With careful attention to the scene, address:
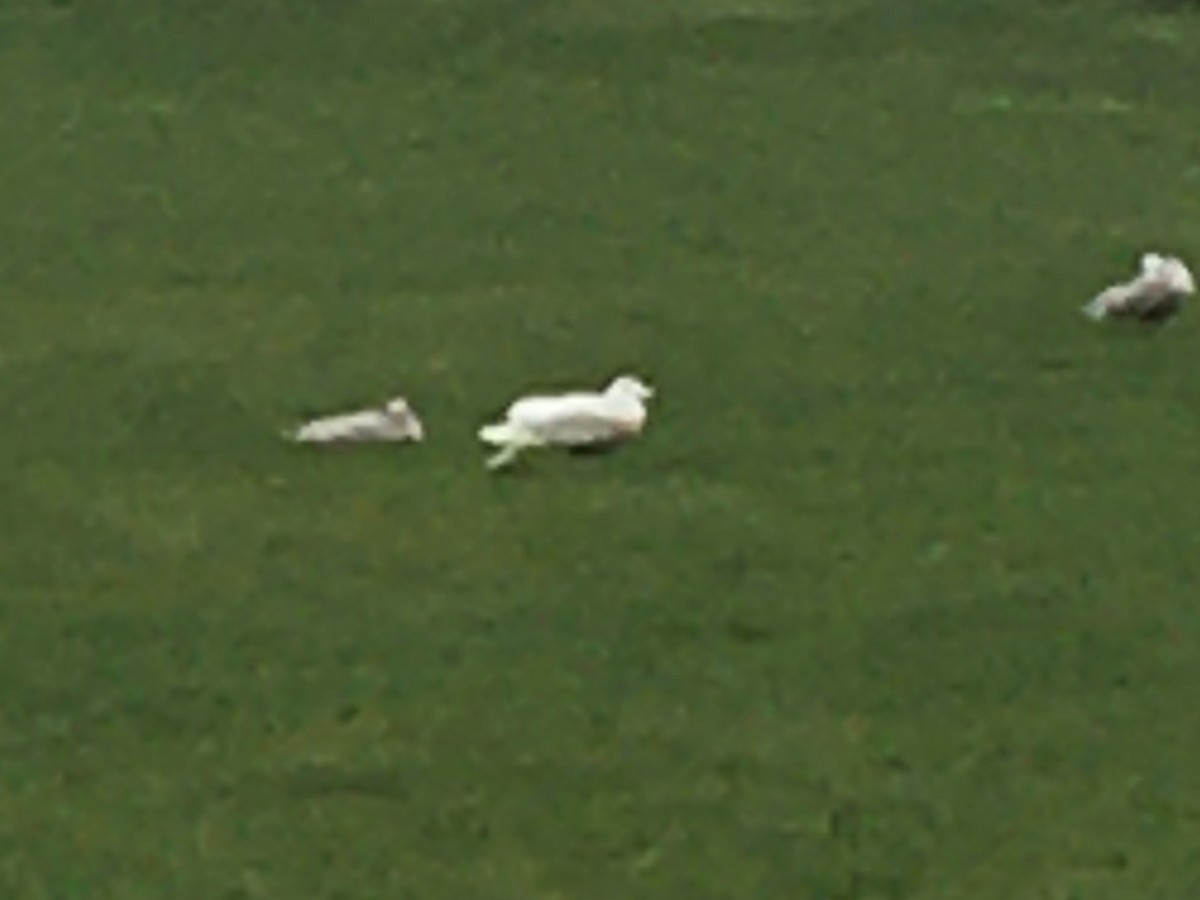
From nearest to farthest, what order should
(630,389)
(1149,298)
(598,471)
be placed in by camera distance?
(598,471)
(630,389)
(1149,298)

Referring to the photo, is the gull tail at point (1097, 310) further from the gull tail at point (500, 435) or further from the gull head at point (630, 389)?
the gull tail at point (500, 435)

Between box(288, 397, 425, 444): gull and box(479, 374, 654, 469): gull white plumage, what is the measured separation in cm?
8

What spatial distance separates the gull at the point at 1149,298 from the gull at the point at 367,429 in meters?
0.87

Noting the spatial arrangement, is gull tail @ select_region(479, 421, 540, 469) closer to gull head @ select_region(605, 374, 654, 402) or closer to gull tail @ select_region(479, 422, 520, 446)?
gull tail @ select_region(479, 422, 520, 446)

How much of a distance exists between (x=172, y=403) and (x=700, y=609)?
31.7 inches

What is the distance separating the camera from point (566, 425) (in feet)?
10.7

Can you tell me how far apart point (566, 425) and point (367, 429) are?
199 millimetres

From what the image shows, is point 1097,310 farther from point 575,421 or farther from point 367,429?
point 367,429

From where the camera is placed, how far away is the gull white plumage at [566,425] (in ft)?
10.7

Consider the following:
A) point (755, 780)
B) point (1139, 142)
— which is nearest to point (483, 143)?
point (1139, 142)

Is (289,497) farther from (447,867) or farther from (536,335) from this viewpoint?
(447,867)

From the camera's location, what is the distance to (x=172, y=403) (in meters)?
3.42

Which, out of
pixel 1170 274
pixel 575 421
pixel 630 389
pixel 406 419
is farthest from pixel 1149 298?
pixel 406 419

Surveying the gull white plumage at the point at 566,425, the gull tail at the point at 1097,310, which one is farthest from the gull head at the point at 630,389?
the gull tail at the point at 1097,310
